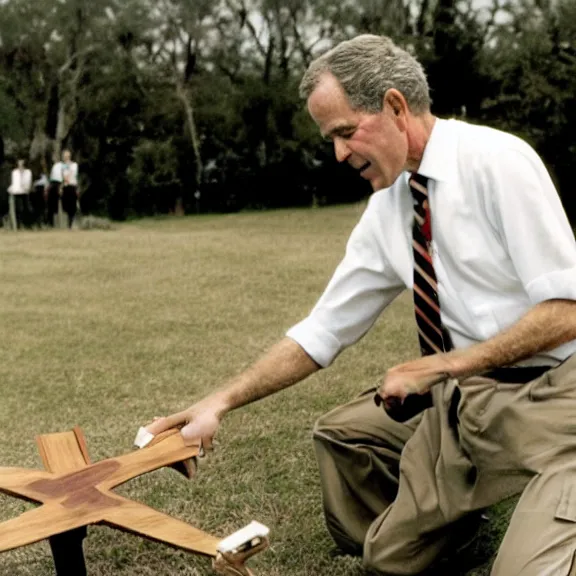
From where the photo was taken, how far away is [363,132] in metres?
2.78

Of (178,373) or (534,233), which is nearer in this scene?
(534,233)

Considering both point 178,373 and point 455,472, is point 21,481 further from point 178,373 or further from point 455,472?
point 178,373

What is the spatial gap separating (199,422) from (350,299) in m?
0.67

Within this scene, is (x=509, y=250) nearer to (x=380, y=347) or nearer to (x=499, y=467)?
(x=499, y=467)

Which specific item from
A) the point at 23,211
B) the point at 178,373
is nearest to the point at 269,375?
the point at 178,373

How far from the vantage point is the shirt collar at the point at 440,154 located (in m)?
2.78

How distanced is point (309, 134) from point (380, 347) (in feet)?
82.1

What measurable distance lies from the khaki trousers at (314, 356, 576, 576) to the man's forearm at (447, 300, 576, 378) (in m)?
0.13

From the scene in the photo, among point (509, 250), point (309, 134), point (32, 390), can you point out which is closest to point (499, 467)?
point (509, 250)

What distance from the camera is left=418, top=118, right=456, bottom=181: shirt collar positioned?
109 inches

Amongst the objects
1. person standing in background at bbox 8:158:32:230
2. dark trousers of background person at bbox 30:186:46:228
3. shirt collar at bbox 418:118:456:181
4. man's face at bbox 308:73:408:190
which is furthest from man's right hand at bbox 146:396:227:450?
dark trousers of background person at bbox 30:186:46:228

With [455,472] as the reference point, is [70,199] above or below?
above

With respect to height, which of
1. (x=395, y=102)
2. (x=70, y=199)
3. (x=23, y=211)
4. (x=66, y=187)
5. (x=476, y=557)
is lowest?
(x=476, y=557)

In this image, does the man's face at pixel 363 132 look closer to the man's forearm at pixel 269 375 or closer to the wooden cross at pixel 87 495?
the man's forearm at pixel 269 375
